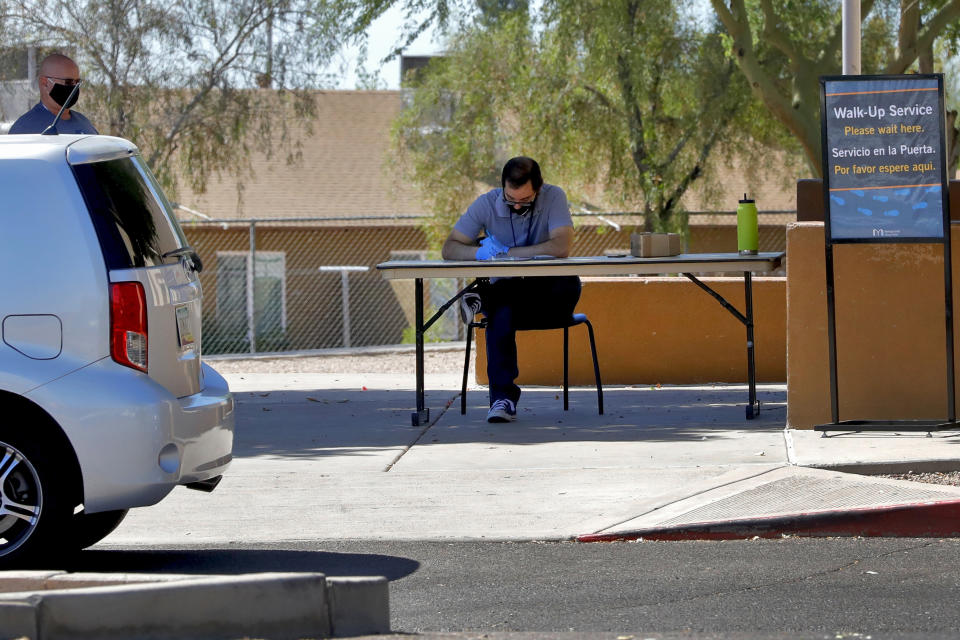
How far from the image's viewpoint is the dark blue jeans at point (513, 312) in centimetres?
906

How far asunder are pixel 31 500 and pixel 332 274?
2251 centimetres

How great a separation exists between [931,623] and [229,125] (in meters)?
18.0

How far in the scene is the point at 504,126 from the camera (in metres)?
25.6

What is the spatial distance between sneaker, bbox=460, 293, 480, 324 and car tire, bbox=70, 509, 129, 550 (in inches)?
144

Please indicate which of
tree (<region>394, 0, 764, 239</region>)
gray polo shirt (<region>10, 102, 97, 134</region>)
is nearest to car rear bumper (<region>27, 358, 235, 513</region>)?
gray polo shirt (<region>10, 102, 97, 134</region>)

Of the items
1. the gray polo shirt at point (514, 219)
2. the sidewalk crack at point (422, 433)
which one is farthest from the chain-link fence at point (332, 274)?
the gray polo shirt at point (514, 219)

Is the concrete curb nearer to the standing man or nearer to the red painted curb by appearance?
the red painted curb

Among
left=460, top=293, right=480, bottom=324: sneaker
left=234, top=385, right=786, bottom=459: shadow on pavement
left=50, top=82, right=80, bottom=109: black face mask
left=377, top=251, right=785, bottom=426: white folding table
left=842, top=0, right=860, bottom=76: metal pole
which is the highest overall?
left=842, top=0, right=860, bottom=76: metal pole

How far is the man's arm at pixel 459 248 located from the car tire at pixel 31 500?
4.41 metres

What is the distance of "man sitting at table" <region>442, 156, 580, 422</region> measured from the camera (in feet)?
29.7

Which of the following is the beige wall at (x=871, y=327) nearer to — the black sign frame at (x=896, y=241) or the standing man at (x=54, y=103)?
the black sign frame at (x=896, y=241)

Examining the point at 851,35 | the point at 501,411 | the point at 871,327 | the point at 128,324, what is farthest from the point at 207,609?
the point at 851,35

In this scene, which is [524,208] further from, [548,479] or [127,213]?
[127,213]

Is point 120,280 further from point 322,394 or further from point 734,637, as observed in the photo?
point 322,394
